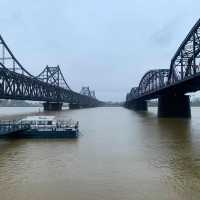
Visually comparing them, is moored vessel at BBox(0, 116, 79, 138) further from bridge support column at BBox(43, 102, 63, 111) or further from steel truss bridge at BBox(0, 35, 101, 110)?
bridge support column at BBox(43, 102, 63, 111)

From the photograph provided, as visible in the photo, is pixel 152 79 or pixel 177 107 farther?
pixel 152 79

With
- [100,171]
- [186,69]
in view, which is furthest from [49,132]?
[186,69]

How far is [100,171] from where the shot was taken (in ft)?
63.6

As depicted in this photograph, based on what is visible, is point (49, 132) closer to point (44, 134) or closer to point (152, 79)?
point (44, 134)

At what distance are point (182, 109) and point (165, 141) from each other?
45.0m

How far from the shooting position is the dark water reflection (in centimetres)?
1516

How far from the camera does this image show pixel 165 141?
33062 mm

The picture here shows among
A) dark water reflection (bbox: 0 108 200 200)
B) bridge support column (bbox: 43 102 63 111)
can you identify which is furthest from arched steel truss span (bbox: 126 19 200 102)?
bridge support column (bbox: 43 102 63 111)

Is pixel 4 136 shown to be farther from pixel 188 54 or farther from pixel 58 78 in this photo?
pixel 58 78

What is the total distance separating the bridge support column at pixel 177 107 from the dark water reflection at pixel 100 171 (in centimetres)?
4586

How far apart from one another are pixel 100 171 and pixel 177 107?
2381 inches

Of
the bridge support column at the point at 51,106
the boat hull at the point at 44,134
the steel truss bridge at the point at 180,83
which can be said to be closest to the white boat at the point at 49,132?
the boat hull at the point at 44,134

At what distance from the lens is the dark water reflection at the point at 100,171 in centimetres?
1516

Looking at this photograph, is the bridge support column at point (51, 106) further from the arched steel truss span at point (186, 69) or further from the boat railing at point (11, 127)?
the boat railing at point (11, 127)
